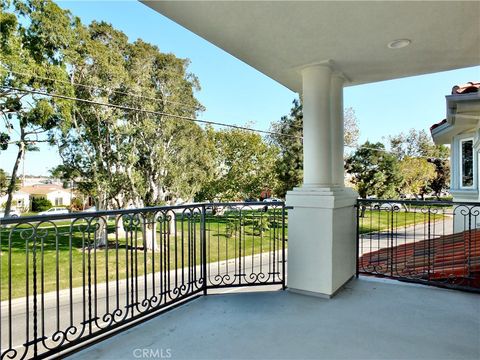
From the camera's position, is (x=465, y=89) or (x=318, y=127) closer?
(x=318, y=127)

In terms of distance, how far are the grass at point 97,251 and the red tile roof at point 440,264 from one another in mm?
1373

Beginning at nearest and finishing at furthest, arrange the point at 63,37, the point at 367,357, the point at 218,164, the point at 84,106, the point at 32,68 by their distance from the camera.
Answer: the point at 367,357 < the point at 32,68 < the point at 63,37 < the point at 84,106 < the point at 218,164

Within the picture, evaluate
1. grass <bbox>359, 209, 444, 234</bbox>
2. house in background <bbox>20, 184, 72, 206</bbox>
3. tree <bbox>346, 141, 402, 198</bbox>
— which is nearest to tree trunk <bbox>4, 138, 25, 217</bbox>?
grass <bbox>359, 209, 444, 234</bbox>

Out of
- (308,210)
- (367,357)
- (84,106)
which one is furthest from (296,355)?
(84,106)

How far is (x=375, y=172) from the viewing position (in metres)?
15.9

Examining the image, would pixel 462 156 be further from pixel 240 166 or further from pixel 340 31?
pixel 240 166

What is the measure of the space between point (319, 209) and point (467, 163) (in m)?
6.52

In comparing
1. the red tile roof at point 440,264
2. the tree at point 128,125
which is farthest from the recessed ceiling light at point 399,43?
the tree at point 128,125

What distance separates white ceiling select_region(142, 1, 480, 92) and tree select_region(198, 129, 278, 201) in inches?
465

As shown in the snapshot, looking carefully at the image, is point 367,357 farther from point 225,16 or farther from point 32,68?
point 32,68

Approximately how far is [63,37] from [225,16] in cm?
1064

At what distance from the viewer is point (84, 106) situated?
1091cm

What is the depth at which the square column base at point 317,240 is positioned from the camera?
8.71ft

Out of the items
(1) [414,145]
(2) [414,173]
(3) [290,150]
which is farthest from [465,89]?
(1) [414,145]
